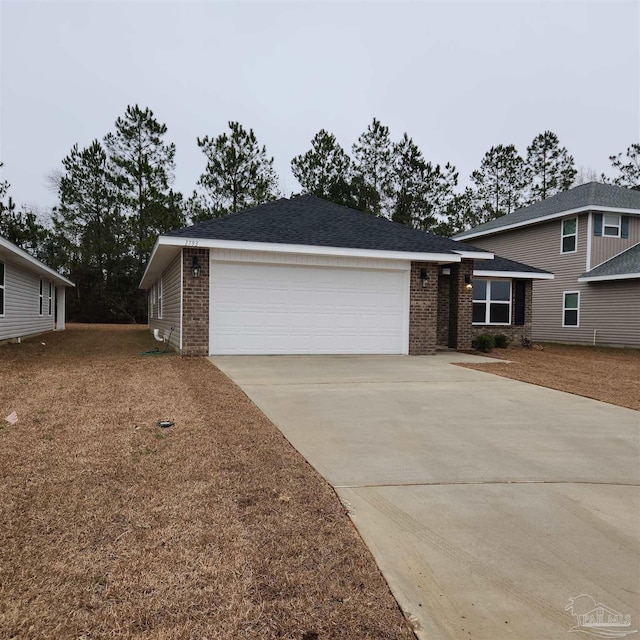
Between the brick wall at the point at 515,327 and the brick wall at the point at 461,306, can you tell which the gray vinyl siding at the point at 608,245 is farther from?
the brick wall at the point at 461,306

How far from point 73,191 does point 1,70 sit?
39.3ft

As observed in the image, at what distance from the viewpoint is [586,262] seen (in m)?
18.6

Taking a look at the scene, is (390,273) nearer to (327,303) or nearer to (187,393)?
(327,303)

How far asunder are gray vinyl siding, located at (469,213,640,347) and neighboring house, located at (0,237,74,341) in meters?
19.4

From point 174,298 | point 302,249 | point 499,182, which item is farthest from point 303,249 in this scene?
point 499,182

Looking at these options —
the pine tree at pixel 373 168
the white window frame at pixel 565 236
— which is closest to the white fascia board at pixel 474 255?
the white window frame at pixel 565 236

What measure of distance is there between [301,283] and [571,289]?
13.1 meters

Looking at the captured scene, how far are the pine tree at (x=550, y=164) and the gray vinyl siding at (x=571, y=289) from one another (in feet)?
45.6

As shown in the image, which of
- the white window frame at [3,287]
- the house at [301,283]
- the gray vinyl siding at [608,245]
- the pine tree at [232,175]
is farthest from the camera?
the pine tree at [232,175]

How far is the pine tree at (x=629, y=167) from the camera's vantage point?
1346 inches

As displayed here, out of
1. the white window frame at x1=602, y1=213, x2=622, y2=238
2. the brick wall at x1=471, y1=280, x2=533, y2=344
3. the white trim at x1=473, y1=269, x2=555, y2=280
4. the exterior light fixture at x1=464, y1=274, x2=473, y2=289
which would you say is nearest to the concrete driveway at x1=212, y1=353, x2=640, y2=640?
the exterior light fixture at x1=464, y1=274, x2=473, y2=289

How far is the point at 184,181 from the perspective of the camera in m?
34.4

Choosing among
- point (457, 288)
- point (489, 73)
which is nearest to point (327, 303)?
point (457, 288)

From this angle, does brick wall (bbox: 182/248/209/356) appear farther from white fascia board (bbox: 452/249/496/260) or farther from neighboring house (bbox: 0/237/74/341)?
white fascia board (bbox: 452/249/496/260)
